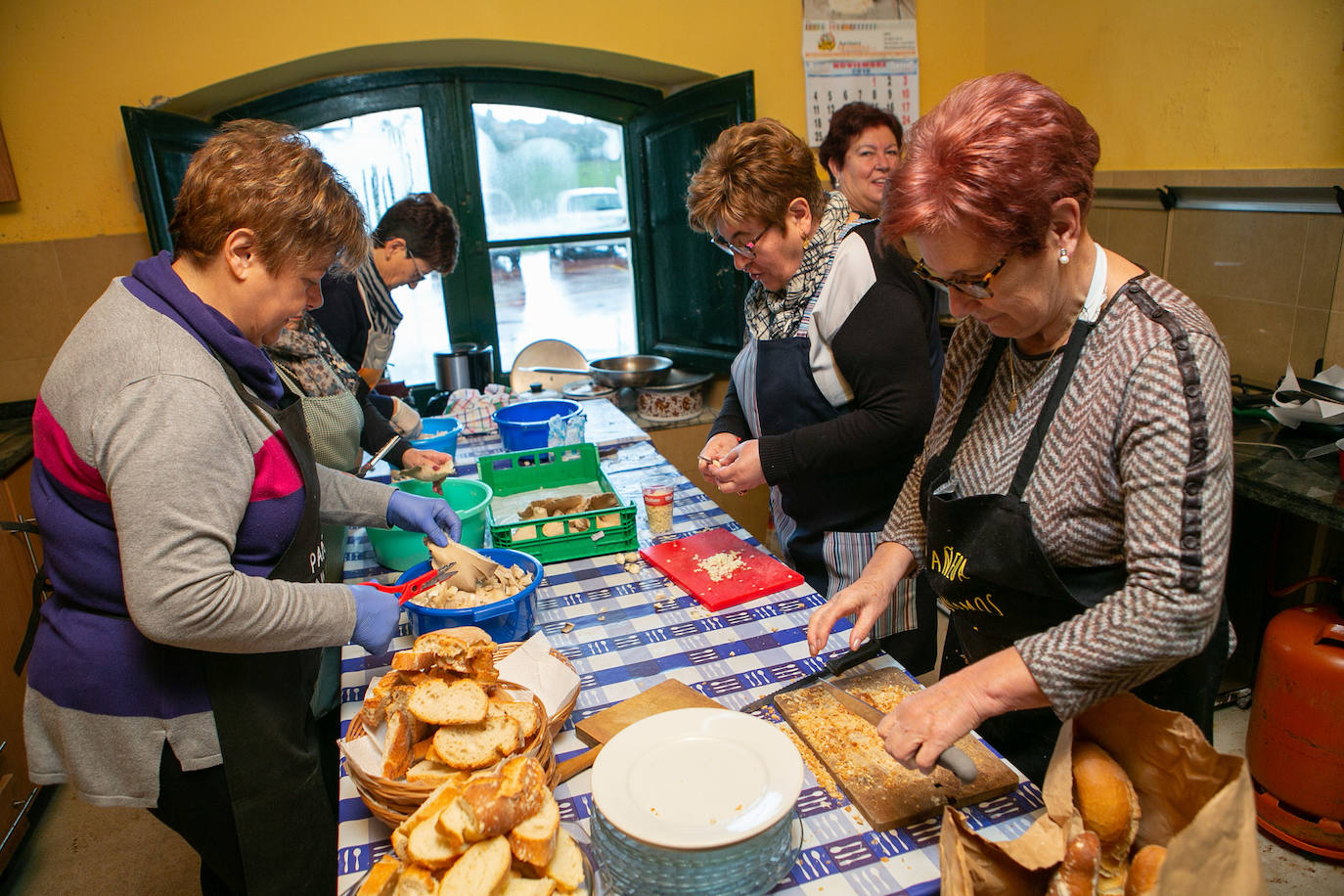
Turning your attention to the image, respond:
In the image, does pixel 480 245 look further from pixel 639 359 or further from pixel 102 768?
pixel 102 768

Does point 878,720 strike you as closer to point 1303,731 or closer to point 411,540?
point 411,540

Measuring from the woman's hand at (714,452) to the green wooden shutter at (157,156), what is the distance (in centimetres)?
235

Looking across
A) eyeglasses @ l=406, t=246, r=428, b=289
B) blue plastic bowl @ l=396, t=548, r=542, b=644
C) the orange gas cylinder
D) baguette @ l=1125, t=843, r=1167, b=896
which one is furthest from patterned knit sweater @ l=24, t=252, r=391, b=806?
the orange gas cylinder

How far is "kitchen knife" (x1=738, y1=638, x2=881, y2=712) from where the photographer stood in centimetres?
144

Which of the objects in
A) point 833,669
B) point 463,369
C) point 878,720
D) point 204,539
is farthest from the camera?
point 463,369

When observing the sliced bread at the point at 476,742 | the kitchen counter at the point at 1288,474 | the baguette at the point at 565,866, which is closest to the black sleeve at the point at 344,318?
the sliced bread at the point at 476,742

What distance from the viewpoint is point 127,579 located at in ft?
3.94

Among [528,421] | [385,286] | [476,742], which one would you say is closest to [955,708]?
[476,742]

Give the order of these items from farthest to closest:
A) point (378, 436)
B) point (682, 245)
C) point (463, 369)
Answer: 1. point (682, 245)
2. point (463, 369)
3. point (378, 436)

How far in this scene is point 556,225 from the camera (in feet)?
15.2

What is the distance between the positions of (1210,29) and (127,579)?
3.78 metres

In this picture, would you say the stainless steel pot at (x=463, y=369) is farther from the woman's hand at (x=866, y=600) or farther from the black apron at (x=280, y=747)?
the woman's hand at (x=866, y=600)

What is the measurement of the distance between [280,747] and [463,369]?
115 inches

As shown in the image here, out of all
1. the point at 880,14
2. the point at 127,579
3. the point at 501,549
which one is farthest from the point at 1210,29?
the point at 127,579
